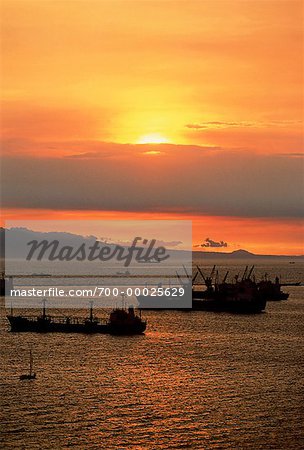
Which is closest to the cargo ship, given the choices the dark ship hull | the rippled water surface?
the dark ship hull

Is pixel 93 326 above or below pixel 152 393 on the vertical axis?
above

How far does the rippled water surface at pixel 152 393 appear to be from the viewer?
228ft

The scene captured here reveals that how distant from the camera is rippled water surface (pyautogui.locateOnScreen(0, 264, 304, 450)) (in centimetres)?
6938

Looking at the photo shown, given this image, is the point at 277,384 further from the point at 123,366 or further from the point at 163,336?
the point at 163,336

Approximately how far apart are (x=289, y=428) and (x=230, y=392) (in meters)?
15.8

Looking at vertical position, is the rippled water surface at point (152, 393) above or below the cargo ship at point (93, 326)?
below

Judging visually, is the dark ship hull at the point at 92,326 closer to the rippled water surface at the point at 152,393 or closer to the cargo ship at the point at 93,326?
the cargo ship at the point at 93,326

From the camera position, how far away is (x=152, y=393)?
87125mm

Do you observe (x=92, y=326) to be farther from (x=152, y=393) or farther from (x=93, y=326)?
(x=152, y=393)

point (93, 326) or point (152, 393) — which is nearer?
point (152, 393)

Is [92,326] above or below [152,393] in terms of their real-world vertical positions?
above

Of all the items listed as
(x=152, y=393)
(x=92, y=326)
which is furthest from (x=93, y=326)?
(x=152, y=393)

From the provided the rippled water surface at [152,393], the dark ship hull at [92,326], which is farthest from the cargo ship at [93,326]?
the rippled water surface at [152,393]

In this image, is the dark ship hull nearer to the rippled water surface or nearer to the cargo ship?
the cargo ship
